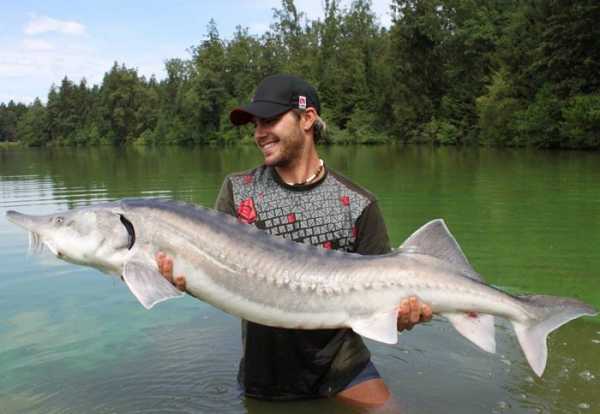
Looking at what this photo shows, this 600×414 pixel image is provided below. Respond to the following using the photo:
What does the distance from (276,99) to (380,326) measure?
5.06ft

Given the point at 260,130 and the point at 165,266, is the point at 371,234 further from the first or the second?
the point at 165,266

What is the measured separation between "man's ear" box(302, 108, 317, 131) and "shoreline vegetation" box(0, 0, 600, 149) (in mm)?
31774

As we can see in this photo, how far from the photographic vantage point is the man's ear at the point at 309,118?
406 centimetres

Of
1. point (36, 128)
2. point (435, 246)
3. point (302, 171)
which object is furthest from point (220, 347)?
point (36, 128)

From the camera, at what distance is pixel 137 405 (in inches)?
197

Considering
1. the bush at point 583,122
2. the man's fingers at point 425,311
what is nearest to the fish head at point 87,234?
the man's fingers at point 425,311

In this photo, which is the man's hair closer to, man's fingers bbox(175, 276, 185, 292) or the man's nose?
the man's nose

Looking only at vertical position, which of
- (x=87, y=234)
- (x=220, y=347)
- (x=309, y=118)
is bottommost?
(x=220, y=347)

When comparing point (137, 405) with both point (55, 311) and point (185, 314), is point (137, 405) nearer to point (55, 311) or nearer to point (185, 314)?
point (185, 314)

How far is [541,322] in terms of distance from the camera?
11.1ft

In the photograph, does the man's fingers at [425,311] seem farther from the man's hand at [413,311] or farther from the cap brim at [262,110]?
the cap brim at [262,110]

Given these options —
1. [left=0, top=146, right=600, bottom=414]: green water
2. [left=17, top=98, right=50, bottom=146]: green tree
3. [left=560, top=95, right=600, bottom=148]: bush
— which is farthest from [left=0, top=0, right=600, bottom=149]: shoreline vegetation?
[left=0, top=146, right=600, bottom=414]: green water

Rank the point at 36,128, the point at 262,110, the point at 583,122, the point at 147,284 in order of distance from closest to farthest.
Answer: the point at 147,284
the point at 262,110
the point at 583,122
the point at 36,128

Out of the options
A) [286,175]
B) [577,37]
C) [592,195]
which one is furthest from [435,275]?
[577,37]
